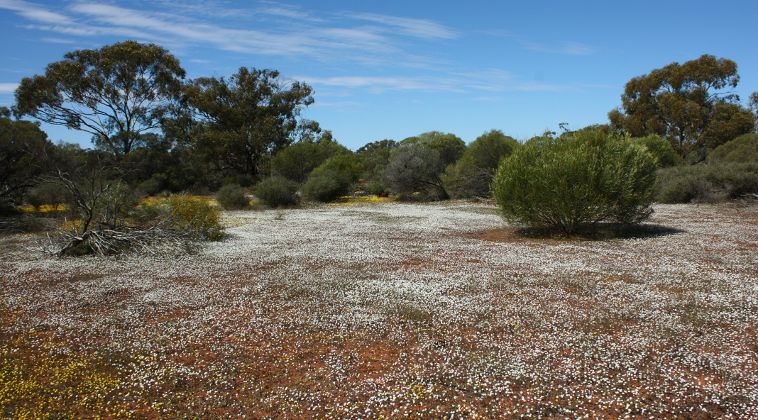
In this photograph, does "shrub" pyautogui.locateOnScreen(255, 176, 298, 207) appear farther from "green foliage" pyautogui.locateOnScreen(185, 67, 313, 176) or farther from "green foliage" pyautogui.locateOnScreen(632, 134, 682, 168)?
"green foliage" pyautogui.locateOnScreen(632, 134, 682, 168)

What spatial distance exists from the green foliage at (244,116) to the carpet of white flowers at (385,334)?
3084 centimetres

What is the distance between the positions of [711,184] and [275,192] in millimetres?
24852

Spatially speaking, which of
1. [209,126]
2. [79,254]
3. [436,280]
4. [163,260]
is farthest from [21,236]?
[209,126]

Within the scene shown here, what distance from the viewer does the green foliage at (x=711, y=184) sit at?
1000 inches

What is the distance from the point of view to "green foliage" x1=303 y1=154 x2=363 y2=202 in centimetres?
3291

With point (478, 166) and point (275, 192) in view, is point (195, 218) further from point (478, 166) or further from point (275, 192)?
point (478, 166)

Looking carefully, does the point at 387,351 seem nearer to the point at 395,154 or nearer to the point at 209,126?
the point at 395,154

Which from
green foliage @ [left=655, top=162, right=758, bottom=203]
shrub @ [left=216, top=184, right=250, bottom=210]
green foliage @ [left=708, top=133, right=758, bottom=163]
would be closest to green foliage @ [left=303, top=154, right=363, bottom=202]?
shrub @ [left=216, top=184, right=250, bottom=210]

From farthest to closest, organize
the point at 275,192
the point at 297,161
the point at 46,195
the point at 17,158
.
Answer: the point at 297,161 → the point at 275,192 → the point at 46,195 → the point at 17,158

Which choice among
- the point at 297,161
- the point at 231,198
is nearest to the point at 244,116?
the point at 297,161

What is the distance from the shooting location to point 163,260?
12383mm

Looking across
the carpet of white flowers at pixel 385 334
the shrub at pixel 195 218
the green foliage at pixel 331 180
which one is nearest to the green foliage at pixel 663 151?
the green foliage at pixel 331 180

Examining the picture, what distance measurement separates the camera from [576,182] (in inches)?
589

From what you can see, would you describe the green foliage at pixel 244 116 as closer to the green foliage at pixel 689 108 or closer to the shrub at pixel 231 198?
the shrub at pixel 231 198
